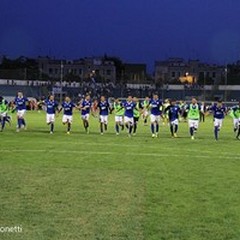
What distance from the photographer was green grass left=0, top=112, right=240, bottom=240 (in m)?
10.1

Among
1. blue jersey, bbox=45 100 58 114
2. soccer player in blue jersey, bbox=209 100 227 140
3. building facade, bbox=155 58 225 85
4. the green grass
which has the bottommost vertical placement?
the green grass

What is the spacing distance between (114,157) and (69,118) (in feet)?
42.4

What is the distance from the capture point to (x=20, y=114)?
33.1 meters

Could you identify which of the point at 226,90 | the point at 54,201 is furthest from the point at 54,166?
the point at 226,90

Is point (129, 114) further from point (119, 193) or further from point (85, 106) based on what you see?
point (119, 193)

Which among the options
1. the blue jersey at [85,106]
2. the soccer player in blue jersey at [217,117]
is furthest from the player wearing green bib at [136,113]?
the soccer player in blue jersey at [217,117]

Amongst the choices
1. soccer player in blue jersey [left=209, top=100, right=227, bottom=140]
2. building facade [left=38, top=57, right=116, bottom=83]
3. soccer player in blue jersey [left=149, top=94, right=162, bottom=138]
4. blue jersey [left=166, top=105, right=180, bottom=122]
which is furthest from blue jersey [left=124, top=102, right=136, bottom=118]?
building facade [left=38, top=57, right=116, bottom=83]

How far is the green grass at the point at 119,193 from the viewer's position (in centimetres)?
1005

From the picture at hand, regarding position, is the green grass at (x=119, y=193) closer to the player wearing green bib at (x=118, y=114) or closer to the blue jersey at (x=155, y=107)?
the blue jersey at (x=155, y=107)

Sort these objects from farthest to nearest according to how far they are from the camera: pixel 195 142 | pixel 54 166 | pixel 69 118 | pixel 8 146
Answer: pixel 69 118, pixel 195 142, pixel 8 146, pixel 54 166

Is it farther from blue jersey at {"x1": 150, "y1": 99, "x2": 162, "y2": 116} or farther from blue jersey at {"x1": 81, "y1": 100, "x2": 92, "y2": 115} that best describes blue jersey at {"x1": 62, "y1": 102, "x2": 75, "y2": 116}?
blue jersey at {"x1": 150, "y1": 99, "x2": 162, "y2": 116}

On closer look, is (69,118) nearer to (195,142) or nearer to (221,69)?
(195,142)

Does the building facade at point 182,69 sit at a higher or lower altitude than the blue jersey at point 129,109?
higher

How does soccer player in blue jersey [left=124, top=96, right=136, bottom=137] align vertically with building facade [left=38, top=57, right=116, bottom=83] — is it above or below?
below
